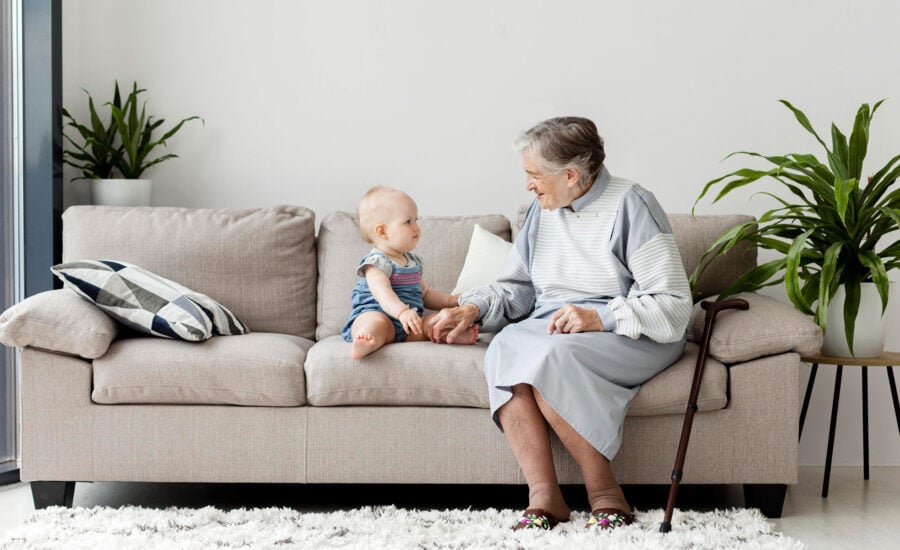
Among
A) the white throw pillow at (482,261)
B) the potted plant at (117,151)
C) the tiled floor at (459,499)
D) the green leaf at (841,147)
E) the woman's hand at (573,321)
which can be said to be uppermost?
the green leaf at (841,147)

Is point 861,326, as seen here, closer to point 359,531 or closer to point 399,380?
point 399,380

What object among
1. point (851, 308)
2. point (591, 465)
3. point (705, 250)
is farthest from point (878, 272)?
point (591, 465)

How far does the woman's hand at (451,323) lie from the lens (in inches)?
101

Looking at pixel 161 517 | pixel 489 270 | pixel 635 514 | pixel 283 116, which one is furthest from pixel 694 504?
pixel 283 116

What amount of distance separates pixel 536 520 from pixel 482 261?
0.97 meters

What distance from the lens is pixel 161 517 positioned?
2355mm

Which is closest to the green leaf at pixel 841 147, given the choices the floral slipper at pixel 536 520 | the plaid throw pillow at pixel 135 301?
the floral slipper at pixel 536 520

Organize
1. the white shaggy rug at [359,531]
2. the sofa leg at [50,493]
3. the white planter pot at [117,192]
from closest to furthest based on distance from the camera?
the white shaggy rug at [359,531] < the sofa leg at [50,493] < the white planter pot at [117,192]

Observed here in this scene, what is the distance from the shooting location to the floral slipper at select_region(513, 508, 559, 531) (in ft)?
7.32

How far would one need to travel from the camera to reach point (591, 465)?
7.59 feet

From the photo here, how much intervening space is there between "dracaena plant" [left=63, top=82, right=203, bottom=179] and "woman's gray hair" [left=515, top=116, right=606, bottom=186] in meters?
1.51

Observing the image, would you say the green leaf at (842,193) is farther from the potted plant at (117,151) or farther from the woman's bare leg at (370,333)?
the potted plant at (117,151)

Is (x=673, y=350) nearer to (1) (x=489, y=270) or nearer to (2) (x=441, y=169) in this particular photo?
(1) (x=489, y=270)

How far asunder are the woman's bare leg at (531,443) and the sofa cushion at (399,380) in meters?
0.12
